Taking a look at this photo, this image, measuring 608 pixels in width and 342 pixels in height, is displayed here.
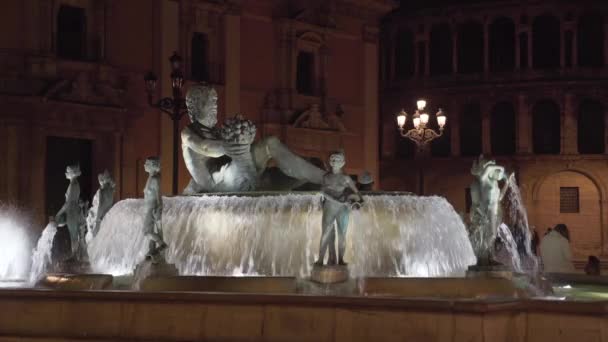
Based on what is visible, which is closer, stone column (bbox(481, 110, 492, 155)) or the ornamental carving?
the ornamental carving

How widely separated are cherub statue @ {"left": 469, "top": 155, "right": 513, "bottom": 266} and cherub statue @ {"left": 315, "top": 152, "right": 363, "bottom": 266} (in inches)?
52.0

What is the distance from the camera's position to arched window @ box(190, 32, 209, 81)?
2874 centimetres

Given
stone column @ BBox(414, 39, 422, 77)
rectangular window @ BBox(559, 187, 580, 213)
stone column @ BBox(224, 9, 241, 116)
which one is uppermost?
stone column @ BBox(414, 39, 422, 77)

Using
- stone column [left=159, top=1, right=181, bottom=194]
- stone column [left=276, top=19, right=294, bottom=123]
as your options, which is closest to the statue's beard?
stone column [left=159, top=1, right=181, bottom=194]

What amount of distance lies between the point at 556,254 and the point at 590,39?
1277 inches

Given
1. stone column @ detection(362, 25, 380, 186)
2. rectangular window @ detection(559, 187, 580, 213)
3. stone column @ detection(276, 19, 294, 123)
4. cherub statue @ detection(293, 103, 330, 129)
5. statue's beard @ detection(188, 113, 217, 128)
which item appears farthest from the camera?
rectangular window @ detection(559, 187, 580, 213)

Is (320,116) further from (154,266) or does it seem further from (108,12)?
(154,266)

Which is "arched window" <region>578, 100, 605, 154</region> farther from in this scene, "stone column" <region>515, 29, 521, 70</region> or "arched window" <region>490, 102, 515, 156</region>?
"stone column" <region>515, 29, 521, 70</region>

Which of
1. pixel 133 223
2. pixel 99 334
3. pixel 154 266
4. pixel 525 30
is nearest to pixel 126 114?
pixel 133 223

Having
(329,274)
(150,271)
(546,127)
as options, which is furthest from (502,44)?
(329,274)

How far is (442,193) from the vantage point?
44.7 m

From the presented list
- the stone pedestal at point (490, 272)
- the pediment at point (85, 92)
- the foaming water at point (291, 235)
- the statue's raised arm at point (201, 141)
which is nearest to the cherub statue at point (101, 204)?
the statue's raised arm at point (201, 141)

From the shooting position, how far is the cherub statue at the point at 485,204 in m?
9.12

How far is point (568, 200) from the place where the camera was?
1679 inches
